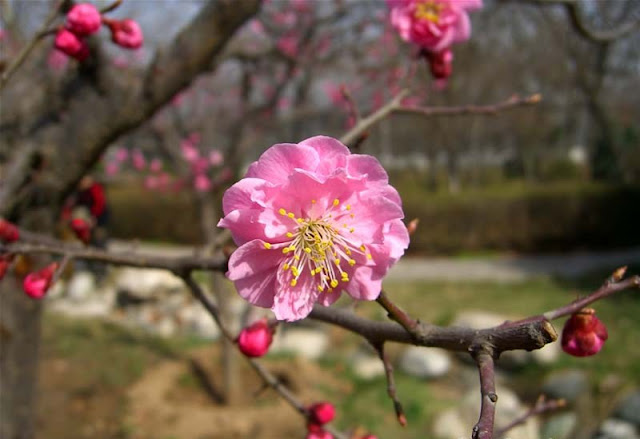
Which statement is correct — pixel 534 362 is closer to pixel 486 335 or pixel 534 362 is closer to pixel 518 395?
pixel 518 395

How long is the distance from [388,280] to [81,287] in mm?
4772

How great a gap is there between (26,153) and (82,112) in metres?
0.26

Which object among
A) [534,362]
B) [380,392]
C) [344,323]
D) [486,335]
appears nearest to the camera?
[486,335]

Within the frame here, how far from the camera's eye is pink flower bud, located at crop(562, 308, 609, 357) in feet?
2.83

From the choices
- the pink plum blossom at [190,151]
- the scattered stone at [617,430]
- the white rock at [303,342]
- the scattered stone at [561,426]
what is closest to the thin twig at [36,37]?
the scattered stone at [561,426]

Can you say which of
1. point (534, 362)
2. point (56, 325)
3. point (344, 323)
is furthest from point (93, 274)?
point (344, 323)

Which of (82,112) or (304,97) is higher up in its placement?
(82,112)

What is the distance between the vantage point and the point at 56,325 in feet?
21.0

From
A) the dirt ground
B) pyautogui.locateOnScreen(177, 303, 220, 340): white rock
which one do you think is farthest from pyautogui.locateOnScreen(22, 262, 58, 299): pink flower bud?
pyautogui.locateOnScreen(177, 303, 220, 340): white rock

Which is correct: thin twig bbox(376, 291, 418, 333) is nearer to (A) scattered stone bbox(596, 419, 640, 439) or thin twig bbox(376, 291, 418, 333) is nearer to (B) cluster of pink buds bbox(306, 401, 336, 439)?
(B) cluster of pink buds bbox(306, 401, 336, 439)

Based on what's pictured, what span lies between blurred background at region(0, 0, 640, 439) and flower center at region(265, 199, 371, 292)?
1.88 feet

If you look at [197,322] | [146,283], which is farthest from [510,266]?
[146,283]

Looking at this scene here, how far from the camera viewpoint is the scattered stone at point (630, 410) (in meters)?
3.96

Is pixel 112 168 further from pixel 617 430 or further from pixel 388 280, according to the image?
pixel 617 430
